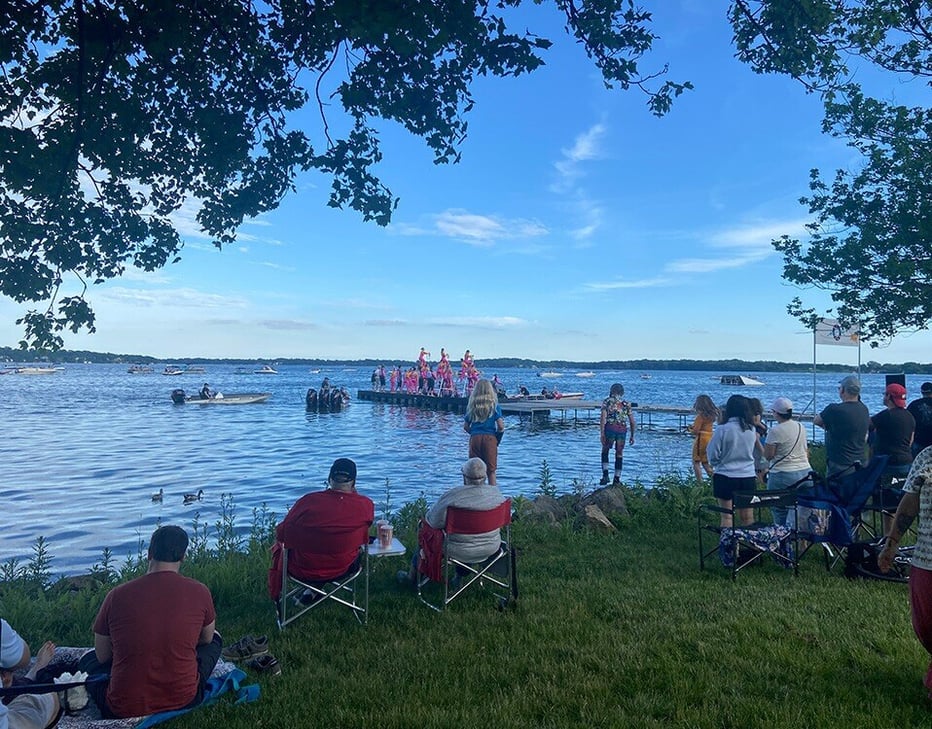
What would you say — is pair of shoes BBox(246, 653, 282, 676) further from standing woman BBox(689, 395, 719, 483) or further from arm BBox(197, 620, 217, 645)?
standing woman BBox(689, 395, 719, 483)

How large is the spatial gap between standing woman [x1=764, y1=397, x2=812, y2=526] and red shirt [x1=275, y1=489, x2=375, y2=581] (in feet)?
16.6

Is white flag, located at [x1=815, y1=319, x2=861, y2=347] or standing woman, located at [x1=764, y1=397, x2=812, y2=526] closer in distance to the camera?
standing woman, located at [x1=764, y1=397, x2=812, y2=526]

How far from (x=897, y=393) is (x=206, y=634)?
8.67 m

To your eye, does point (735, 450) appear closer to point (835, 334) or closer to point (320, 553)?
point (320, 553)

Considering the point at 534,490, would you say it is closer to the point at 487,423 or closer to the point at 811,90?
the point at 487,423

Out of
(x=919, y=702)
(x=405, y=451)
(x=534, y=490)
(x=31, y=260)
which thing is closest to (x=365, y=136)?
(x=31, y=260)

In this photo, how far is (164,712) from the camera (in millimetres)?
3570

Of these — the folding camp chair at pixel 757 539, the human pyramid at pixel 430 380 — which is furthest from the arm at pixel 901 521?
the human pyramid at pixel 430 380

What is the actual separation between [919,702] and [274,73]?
770cm

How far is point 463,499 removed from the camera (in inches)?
221

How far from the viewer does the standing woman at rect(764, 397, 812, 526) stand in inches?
291

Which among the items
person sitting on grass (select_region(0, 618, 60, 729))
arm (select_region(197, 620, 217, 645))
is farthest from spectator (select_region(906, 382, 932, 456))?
person sitting on grass (select_region(0, 618, 60, 729))

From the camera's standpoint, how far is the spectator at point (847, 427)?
782 centimetres

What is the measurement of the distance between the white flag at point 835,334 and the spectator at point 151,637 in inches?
593
